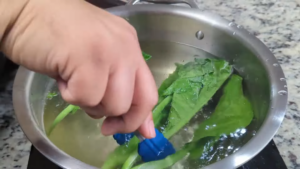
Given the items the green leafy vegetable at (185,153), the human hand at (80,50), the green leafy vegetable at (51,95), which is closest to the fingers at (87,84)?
the human hand at (80,50)

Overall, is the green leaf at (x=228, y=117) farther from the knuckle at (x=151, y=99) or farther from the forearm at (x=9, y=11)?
the forearm at (x=9, y=11)

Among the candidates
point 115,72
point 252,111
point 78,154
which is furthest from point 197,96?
point 115,72

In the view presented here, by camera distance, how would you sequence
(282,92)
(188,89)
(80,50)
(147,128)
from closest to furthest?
(80,50) → (147,128) → (282,92) → (188,89)

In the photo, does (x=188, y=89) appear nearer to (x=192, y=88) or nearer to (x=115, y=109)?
(x=192, y=88)

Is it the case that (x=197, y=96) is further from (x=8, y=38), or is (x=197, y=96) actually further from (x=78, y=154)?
(x=8, y=38)

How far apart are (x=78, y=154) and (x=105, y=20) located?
29 cm

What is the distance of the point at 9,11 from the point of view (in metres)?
0.30

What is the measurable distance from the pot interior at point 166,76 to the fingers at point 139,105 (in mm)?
190

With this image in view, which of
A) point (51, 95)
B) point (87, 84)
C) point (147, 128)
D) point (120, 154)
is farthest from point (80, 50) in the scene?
point (51, 95)

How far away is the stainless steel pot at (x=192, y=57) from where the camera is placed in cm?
47

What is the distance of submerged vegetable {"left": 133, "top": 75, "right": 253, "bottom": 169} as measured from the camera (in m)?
0.55

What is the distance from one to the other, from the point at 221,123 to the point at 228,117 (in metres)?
0.02

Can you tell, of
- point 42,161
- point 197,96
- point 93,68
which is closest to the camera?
point 93,68

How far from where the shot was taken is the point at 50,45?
0.94ft
